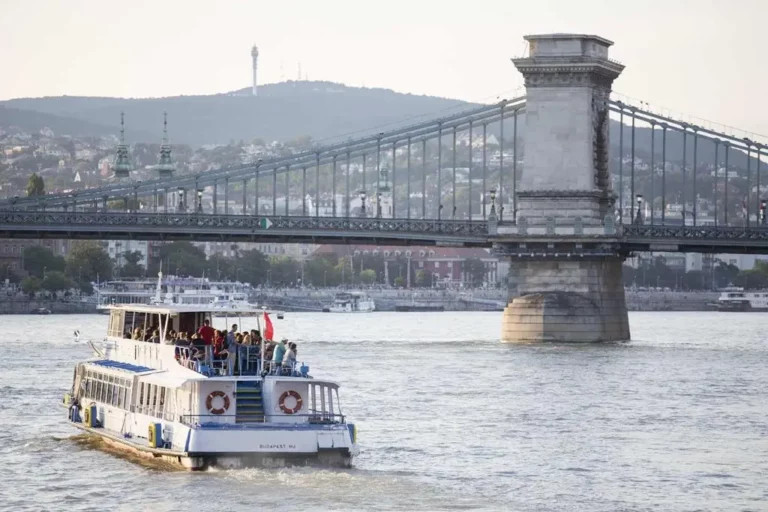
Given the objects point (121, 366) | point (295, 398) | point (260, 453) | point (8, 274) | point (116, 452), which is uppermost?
point (8, 274)

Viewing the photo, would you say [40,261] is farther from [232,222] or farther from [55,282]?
[232,222]

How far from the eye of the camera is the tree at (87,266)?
170 metres

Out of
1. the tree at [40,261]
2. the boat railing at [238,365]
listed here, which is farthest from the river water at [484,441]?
the tree at [40,261]

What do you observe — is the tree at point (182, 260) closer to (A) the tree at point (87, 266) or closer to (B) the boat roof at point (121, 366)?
(A) the tree at point (87, 266)

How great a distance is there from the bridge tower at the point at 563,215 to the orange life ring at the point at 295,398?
148 ft


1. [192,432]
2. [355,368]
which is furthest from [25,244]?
[192,432]

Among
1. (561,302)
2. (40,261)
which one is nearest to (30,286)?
(40,261)

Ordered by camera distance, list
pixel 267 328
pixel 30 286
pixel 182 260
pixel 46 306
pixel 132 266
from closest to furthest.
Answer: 1. pixel 267 328
2. pixel 46 306
3. pixel 30 286
4. pixel 182 260
5. pixel 132 266

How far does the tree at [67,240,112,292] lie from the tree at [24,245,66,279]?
1073mm

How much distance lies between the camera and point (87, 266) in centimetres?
17175

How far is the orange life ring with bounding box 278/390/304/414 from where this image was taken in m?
41.0

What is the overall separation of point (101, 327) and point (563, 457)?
6882 centimetres

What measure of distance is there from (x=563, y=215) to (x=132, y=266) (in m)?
91.1

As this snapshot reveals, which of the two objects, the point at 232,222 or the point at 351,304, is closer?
the point at 232,222
